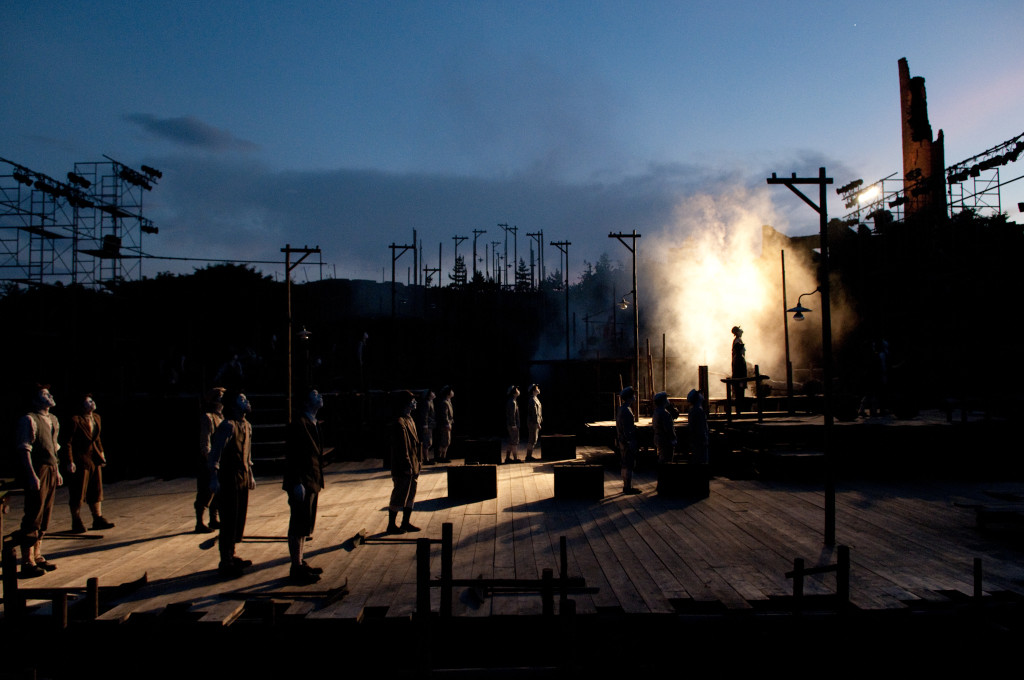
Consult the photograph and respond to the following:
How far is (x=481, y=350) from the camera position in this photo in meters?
38.9

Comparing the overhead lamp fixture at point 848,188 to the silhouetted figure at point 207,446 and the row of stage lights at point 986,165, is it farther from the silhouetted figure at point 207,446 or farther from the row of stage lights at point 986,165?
the silhouetted figure at point 207,446

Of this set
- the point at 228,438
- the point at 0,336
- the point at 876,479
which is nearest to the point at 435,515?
the point at 228,438

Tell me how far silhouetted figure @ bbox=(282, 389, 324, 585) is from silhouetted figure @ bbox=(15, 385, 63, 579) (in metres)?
3.56

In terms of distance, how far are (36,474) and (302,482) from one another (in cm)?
405

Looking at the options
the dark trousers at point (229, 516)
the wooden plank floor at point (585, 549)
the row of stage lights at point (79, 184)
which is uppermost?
the row of stage lights at point (79, 184)

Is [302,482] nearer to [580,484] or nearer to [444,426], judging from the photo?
[580,484]

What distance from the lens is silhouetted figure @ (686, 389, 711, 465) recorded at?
492 inches

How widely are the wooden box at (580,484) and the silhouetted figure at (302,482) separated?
5749 millimetres

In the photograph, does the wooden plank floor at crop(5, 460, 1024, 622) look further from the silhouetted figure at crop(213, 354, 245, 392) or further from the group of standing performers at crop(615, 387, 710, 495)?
the silhouetted figure at crop(213, 354, 245, 392)

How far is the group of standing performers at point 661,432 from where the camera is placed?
12133mm

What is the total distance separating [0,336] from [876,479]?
1103 inches


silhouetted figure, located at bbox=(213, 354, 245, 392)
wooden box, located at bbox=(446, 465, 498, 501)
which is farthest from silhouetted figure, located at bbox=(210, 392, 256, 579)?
silhouetted figure, located at bbox=(213, 354, 245, 392)

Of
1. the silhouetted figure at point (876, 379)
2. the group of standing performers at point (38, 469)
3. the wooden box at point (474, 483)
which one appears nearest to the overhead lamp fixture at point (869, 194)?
the silhouetted figure at point (876, 379)

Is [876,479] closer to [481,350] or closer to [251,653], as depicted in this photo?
[251,653]
